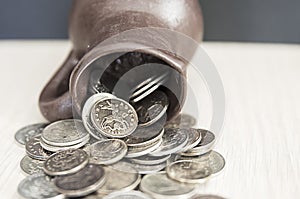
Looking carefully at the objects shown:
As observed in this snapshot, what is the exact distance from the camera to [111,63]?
80cm

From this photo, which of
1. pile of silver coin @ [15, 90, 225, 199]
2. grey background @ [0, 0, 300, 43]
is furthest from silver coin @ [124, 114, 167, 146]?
grey background @ [0, 0, 300, 43]

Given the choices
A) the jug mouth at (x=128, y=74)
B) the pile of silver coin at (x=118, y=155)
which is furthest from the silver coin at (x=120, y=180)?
the jug mouth at (x=128, y=74)

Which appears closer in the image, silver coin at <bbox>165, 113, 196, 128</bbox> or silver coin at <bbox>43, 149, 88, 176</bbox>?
silver coin at <bbox>43, 149, 88, 176</bbox>

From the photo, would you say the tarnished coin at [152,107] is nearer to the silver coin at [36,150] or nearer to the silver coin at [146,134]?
the silver coin at [146,134]

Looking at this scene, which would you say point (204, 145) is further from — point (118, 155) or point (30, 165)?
point (30, 165)

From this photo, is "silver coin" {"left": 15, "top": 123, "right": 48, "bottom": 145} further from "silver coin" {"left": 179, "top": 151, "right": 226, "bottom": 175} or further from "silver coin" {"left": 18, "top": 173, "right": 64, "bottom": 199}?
"silver coin" {"left": 179, "top": 151, "right": 226, "bottom": 175}

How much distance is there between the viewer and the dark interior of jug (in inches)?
28.8

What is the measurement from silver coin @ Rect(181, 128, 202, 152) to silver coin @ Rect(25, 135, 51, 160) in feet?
0.60

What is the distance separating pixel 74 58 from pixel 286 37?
0.58 m

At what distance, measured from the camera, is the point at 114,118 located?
0.71 metres

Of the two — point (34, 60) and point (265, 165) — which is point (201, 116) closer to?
point (265, 165)

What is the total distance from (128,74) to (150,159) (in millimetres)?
181

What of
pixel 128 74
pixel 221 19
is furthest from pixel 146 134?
pixel 221 19

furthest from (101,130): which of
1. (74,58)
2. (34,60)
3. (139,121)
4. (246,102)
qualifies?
(34,60)
